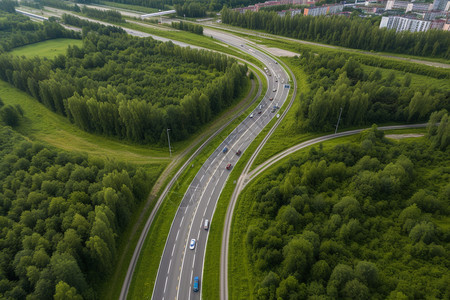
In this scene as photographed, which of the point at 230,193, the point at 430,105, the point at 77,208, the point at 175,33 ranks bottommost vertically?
the point at 230,193

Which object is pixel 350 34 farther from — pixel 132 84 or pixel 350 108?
pixel 132 84

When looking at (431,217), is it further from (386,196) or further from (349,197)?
(349,197)

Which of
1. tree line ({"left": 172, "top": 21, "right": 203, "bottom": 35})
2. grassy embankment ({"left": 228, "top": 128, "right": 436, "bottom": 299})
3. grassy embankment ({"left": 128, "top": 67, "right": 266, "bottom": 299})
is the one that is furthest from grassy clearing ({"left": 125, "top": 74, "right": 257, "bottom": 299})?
tree line ({"left": 172, "top": 21, "right": 203, "bottom": 35})

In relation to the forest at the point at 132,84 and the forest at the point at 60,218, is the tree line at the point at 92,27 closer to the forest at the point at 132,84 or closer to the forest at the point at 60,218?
the forest at the point at 132,84

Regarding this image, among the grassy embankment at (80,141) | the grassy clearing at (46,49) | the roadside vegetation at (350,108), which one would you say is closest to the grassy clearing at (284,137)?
the roadside vegetation at (350,108)

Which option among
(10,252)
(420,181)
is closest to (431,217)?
(420,181)

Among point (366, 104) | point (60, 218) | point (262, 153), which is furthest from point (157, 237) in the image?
point (366, 104)
